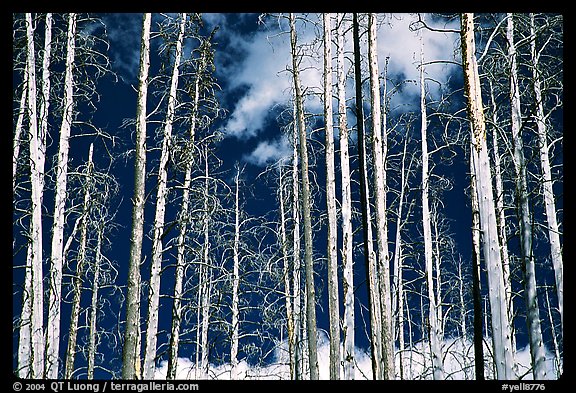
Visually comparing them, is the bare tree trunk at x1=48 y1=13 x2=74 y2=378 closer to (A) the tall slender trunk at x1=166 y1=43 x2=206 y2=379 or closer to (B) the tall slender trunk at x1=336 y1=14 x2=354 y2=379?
(A) the tall slender trunk at x1=166 y1=43 x2=206 y2=379

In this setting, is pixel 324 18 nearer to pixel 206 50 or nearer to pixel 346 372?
pixel 206 50

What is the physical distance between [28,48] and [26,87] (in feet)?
2.56

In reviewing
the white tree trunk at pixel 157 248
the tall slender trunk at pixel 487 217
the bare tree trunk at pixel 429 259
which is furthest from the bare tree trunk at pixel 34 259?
the bare tree trunk at pixel 429 259

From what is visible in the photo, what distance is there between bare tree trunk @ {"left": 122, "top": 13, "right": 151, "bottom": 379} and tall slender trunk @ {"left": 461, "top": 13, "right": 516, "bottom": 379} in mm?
5044

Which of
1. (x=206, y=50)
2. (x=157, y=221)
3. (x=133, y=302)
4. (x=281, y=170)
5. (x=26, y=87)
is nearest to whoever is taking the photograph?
(x=133, y=302)

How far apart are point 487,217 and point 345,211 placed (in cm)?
408

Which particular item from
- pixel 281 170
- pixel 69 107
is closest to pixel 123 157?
pixel 69 107

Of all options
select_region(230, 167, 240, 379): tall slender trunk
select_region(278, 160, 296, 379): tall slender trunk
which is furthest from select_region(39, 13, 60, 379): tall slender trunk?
select_region(278, 160, 296, 379): tall slender trunk

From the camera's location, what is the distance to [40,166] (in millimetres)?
8328

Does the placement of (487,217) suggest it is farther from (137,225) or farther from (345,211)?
(137,225)

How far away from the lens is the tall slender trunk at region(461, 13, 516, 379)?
582 cm

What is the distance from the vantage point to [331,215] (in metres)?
10.5

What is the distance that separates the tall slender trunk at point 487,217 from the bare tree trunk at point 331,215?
440cm

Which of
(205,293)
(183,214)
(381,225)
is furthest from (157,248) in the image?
(205,293)
